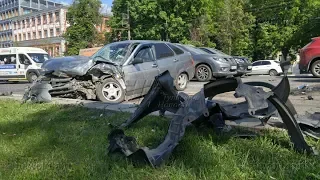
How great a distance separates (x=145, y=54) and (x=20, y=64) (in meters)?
13.2

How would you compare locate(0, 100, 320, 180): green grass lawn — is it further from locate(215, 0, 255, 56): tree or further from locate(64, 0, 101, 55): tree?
locate(64, 0, 101, 55): tree

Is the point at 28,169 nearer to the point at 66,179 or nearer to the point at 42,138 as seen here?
the point at 66,179

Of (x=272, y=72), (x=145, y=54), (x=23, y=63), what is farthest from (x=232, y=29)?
(x=145, y=54)

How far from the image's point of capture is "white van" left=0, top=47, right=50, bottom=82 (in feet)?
60.2

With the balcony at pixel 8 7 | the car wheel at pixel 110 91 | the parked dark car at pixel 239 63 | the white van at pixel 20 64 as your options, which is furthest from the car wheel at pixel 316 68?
the balcony at pixel 8 7

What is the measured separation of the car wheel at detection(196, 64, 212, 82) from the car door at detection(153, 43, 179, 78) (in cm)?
385

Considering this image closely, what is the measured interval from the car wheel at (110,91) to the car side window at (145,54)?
3.26ft

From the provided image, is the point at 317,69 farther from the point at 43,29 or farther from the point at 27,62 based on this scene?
the point at 43,29

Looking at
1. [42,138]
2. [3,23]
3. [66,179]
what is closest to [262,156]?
[66,179]

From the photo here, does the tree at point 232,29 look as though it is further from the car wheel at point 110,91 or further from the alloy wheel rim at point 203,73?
the car wheel at point 110,91

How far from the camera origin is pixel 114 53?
7984mm

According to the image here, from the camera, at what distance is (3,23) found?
94250 mm

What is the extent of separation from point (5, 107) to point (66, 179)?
4.50 meters

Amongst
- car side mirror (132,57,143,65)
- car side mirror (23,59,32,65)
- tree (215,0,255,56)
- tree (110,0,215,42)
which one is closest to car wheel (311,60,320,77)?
car side mirror (132,57,143,65)
